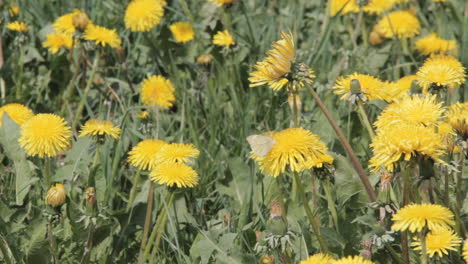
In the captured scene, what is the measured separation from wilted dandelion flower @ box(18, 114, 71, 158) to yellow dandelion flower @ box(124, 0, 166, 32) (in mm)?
1289

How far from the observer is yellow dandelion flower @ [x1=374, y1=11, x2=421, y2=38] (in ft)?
12.4

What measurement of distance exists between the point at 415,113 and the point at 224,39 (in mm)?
1767

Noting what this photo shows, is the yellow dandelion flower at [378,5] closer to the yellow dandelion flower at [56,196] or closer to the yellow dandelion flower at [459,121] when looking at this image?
the yellow dandelion flower at [459,121]

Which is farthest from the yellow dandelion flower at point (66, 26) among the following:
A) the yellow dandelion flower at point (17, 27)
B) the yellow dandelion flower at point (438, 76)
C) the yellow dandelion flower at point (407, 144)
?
the yellow dandelion flower at point (407, 144)

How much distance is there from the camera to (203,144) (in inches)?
124

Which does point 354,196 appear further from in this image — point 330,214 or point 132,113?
point 132,113

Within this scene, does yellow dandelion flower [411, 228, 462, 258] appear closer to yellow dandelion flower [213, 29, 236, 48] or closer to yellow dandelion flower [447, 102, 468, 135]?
yellow dandelion flower [447, 102, 468, 135]

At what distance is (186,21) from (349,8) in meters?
0.89

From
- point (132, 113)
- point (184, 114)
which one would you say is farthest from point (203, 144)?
point (132, 113)

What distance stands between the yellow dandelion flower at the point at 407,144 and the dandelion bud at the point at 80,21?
6.34ft

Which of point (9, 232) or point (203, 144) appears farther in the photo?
point (203, 144)

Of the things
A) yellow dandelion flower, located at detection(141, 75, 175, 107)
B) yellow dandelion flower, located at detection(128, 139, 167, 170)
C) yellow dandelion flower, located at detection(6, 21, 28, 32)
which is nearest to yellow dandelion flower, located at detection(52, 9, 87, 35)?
yellow dandelion flower, located at detection(6, 21, 28, 32)

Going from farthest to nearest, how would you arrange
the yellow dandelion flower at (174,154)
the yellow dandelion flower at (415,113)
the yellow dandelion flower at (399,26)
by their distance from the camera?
the yellow dandelion flower at (399,26) < the yellow dandelion flower at (174,154) < the yellow dandelion flower at (415,113)

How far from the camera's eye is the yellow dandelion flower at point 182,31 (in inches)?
152
